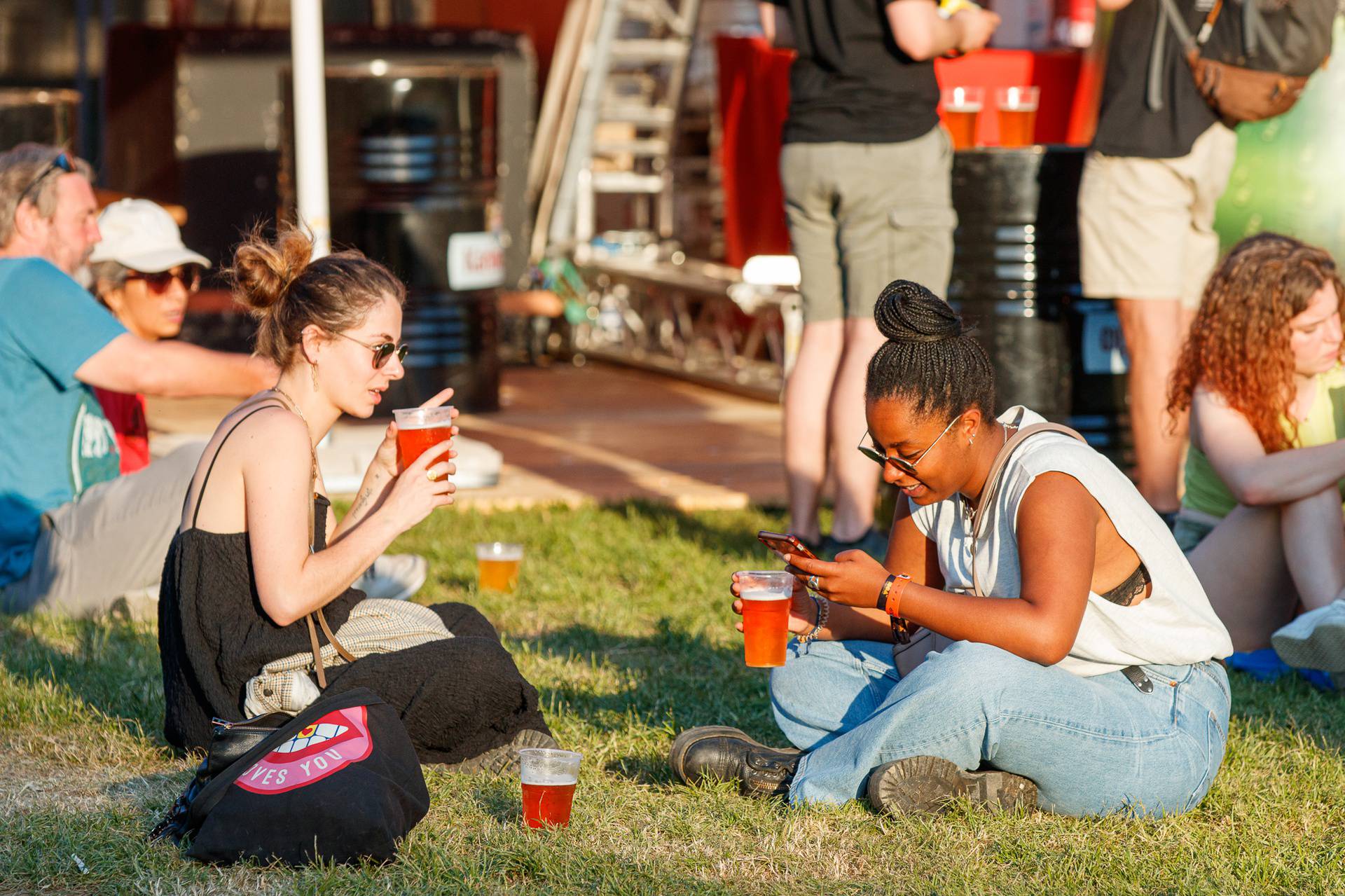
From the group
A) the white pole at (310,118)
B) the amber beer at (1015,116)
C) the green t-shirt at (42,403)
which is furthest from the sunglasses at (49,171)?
the amber beer at (1015,116)

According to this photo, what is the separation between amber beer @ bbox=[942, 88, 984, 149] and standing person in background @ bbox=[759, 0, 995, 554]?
141cm

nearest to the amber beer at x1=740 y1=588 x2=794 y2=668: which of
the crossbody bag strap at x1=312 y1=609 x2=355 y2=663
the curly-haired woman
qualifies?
the crossbody bag strap at x1=312 y1=609 x2=355 y2=663

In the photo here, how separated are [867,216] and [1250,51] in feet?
4.19

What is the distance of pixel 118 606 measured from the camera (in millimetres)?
4559

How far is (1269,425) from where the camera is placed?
414 centimetres

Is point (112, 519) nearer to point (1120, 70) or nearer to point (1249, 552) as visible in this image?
point (1249, 552)

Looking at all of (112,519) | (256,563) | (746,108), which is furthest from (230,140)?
(256,563)

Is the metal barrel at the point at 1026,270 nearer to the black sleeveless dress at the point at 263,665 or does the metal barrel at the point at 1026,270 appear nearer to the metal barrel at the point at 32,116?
the black sleeveless dress at the point at 263,665

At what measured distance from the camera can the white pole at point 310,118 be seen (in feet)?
20.2

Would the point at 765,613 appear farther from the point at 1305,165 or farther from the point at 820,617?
the point at 1305,165

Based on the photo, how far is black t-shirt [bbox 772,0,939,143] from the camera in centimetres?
502

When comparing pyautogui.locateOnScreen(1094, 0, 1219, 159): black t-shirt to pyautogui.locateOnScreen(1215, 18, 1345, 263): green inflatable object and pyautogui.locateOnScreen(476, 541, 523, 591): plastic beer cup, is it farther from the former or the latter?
pyautogui.locateOnScreen(476, 541, 523, 591): plastic beer cup

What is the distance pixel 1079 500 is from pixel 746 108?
20.9 feet

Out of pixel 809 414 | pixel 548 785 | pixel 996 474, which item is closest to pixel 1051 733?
pixel 996 474
